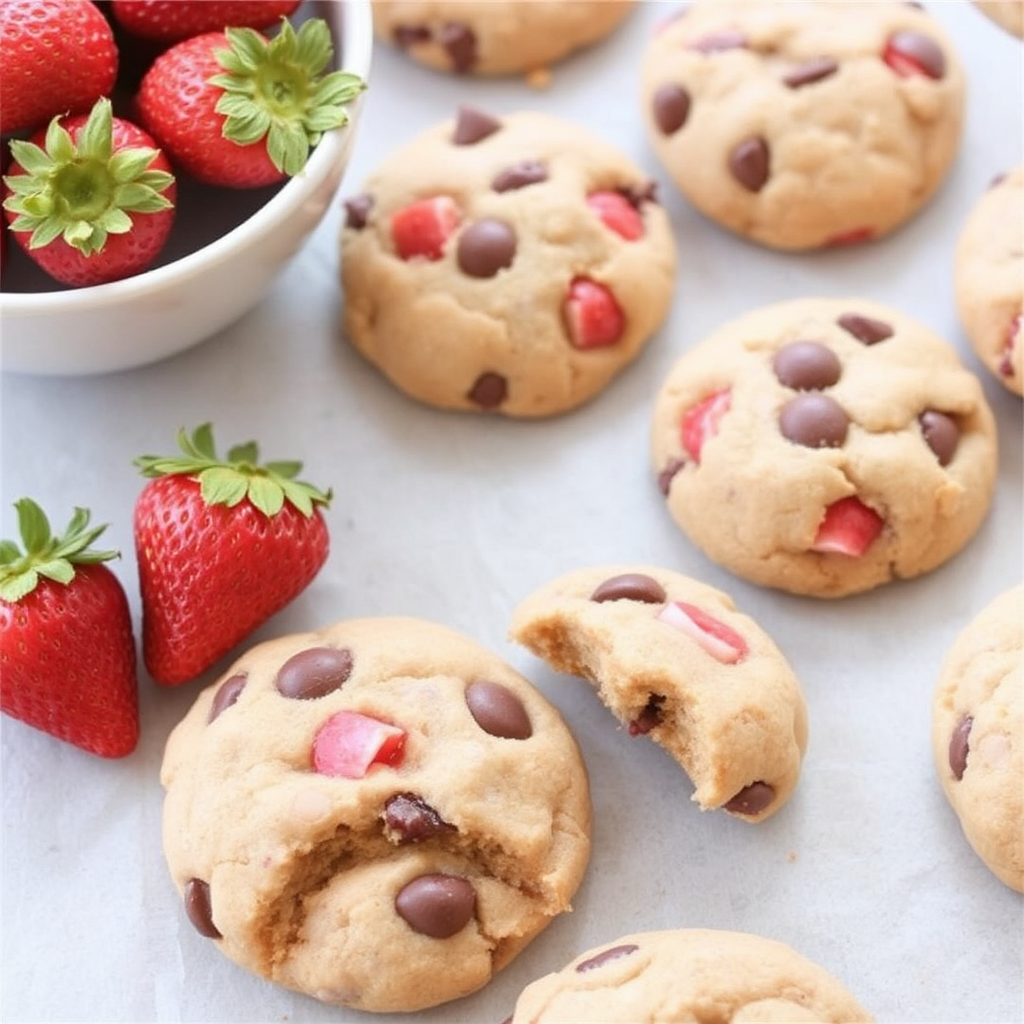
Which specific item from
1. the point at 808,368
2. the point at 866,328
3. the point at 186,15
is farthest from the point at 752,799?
the point at 186,15

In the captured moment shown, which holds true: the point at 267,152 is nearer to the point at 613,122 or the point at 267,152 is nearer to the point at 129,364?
the point at 129,364

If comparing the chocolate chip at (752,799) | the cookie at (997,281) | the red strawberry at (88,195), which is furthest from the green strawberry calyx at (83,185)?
the cookie at (997,281)

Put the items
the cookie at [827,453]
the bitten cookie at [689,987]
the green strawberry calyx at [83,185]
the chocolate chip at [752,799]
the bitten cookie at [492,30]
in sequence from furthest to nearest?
the bitten cookie at [492,30], the cookie at [827,453], the chocolate chip at [752,799], the green strawberry calyx at [83,185], the bitten cookie at [689,987]

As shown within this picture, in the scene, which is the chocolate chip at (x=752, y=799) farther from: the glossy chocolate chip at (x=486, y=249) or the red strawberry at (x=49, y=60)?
the red strawberry at (x=49, y=60)

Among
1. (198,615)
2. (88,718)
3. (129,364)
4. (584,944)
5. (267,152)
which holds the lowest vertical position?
(584,944)

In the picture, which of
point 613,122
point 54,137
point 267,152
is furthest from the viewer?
point 613,122

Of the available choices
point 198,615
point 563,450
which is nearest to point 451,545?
point 563,450

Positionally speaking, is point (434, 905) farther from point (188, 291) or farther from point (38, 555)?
point (188, 291)
